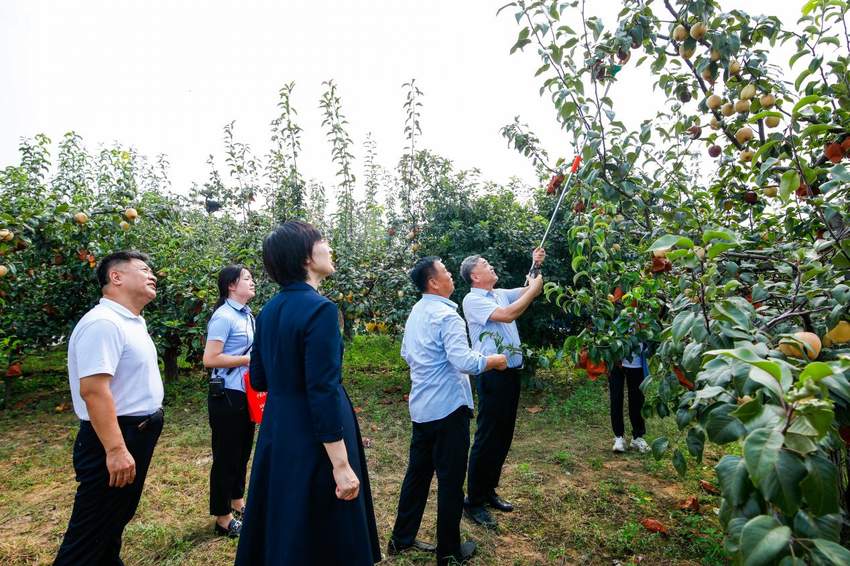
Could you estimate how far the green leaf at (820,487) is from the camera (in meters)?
0.72

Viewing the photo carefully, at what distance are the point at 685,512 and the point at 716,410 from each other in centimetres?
249

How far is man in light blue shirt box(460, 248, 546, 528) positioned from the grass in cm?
16

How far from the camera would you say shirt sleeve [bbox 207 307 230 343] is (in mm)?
2645

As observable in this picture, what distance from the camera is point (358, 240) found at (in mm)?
6633

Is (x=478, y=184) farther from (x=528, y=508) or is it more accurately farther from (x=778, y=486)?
(x=778, y=486)

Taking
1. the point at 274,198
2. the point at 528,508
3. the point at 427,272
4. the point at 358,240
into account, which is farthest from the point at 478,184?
the point at 528,508

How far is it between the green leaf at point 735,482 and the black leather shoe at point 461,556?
6.26ft

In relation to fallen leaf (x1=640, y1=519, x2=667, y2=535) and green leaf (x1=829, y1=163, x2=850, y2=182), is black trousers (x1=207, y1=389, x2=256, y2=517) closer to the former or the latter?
fallen leaf (x1=640, y1=519, x2=667, y2=535)

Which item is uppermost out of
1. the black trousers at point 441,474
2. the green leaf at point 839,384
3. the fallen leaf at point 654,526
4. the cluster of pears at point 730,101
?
the cluster of pears at point 730,101

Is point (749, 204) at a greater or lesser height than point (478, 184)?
lesser

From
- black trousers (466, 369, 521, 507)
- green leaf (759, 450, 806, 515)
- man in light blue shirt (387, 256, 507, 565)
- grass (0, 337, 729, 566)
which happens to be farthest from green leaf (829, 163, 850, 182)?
grass (0, 337, 729, 566)

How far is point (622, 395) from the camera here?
3.99 meters

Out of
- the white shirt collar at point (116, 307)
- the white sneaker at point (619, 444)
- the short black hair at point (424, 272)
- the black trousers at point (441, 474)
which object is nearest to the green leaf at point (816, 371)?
the black trousers at point (441, 474)

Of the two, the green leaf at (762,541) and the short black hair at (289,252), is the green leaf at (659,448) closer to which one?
the green leaf at (762,541)
